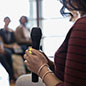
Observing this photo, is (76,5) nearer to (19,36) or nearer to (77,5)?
(77,5)

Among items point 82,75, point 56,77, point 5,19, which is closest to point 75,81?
point 82,75

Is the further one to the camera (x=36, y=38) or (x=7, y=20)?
(x=7, y=20)

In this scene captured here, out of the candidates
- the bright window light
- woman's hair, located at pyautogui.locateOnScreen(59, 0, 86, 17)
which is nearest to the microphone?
woman's hair, located at pyautogui.locateOnScreen(59, 0, 86, 17)

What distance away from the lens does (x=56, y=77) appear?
0.83 metres

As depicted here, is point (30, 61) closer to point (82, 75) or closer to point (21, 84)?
point (82, 75)

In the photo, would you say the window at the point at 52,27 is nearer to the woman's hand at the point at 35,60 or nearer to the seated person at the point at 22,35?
the seated person at the point at 22,35

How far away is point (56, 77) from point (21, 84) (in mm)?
487

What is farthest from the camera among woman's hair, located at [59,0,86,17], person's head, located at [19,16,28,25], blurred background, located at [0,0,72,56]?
blurred background, located at [0,0,72,56]

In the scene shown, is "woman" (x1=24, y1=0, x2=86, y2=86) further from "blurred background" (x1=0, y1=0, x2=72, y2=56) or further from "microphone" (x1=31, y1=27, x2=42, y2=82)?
"blurred background" (x1=0, y1=0, x2=72, y2=56)

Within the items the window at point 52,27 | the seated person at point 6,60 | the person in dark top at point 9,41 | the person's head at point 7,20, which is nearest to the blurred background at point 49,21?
the window at point 52,27

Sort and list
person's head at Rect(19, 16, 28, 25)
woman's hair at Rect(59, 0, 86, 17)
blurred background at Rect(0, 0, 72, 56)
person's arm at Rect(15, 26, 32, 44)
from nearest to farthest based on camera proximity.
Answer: woman's hair at Rect(59, 0, 86, 17) < person's arm at Rect(15, 26, 32, 44) < person's head at Rect(19, 16, 28, 25) < blurred background at Rect(0, 0, 72, 56)

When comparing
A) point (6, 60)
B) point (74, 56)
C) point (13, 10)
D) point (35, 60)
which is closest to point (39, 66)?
point (35, 60)

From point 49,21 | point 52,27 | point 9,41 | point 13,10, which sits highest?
point 13,10

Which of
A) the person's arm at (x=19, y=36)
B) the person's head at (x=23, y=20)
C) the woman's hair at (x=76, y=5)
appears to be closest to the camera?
the woman's hair at (x=76, y=5)
